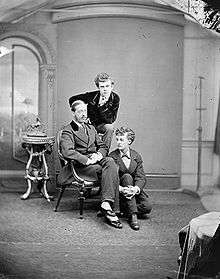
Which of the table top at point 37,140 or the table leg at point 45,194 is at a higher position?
the table top at point 37,140

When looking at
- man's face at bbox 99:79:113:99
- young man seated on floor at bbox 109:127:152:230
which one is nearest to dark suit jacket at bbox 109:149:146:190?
young man seated on floor at bbox 109:127:152:230

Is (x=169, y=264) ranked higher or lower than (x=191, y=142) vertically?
lower

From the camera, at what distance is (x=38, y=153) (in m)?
1.18

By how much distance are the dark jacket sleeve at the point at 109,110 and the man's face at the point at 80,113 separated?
1.2 inches

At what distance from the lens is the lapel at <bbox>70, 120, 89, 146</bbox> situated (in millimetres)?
1175

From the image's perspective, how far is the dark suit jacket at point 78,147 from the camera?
1.17 metres

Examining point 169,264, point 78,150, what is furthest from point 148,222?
point 78,150

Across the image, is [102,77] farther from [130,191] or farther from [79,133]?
[130,191]

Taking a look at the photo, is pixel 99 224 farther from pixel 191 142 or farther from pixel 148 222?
pixel 191 142

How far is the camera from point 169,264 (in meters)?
1.21

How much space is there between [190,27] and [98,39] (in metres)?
0.18

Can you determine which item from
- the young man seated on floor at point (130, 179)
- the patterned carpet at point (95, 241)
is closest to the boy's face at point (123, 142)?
the young man seated on floor at point (130, 179)

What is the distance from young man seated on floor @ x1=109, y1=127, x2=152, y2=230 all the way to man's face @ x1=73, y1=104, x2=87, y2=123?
0.07 meters

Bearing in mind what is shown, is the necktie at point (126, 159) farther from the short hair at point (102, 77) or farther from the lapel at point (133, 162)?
the short hair at point (102, 77)
